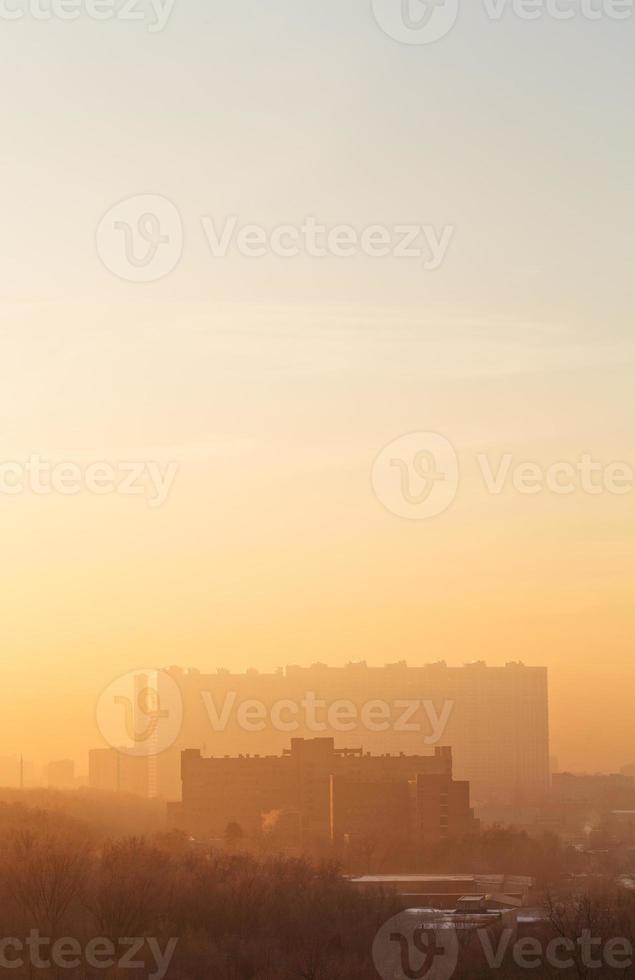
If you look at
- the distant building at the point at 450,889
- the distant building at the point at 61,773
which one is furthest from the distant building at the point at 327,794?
the distant building at the point at 61,773

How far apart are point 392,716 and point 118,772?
2104 centimetres

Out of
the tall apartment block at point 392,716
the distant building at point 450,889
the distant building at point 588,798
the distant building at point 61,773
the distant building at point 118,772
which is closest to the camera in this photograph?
the distant building at point 450,889

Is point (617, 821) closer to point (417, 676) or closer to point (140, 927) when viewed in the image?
point (417, 676)

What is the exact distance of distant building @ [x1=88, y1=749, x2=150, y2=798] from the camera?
4109 inches

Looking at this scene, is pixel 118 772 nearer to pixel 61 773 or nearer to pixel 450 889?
pixel 61 773

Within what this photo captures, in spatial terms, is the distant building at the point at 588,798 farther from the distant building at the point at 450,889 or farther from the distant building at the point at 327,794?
the distant building at the point at 450,889

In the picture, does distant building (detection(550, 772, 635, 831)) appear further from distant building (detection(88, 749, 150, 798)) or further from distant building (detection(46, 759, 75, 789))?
distant building (detection(46, 759, 75, 789))

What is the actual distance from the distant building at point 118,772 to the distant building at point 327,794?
35.3 m

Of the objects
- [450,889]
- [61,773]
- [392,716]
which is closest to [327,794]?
[450,889]

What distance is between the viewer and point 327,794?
203 ft

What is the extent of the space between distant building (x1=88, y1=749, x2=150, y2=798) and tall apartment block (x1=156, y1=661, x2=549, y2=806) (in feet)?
6.27

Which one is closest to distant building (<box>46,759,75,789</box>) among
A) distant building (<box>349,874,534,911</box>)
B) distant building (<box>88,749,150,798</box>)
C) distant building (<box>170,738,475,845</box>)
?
distant building (<box>88,749,150,798</box>)

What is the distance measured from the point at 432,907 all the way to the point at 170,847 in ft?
33.0

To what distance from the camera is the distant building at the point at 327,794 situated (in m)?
58.6
